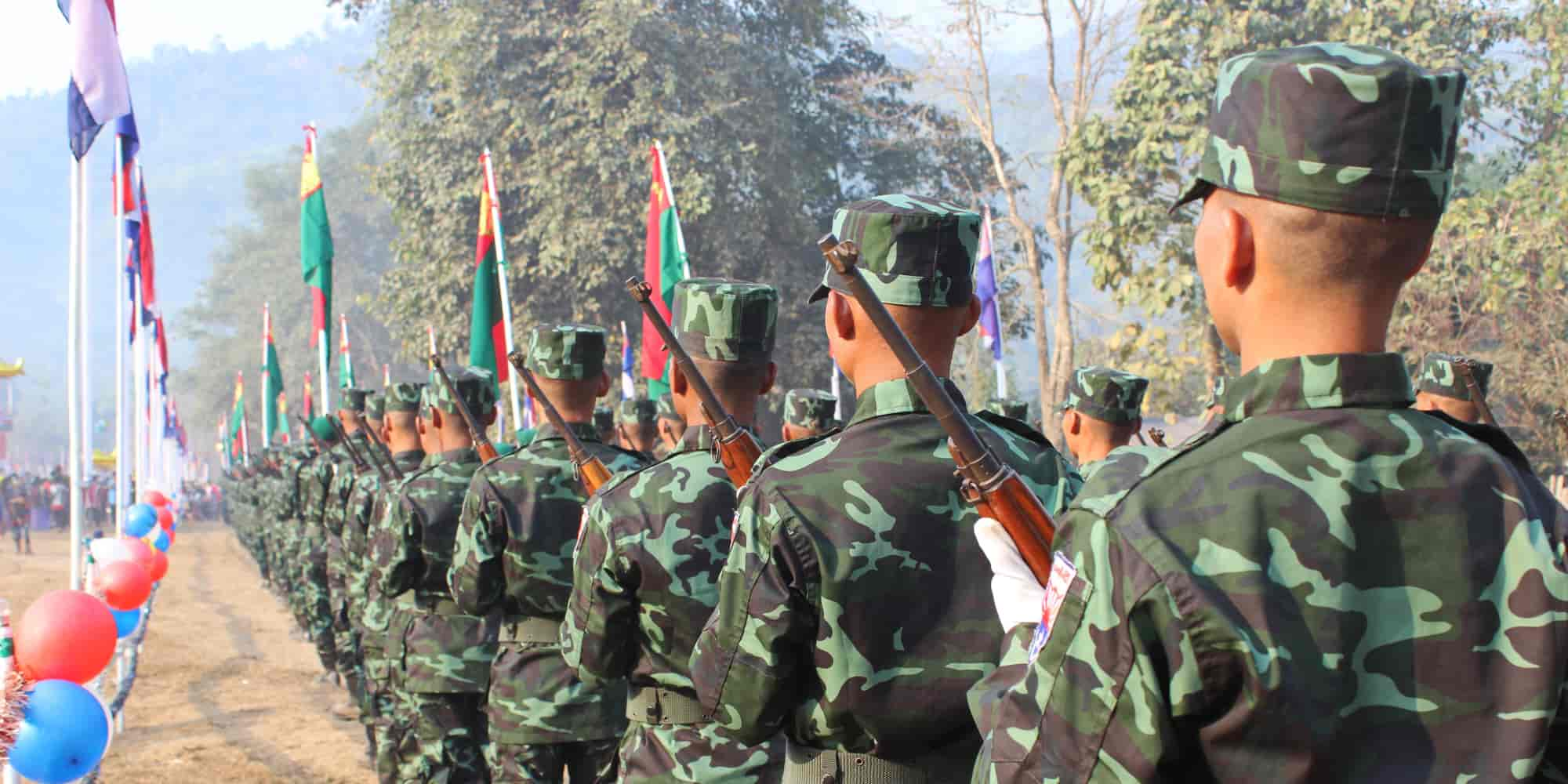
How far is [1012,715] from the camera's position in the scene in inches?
67.2

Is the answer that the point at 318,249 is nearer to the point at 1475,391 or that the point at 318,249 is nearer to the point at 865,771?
the point at 1475,391

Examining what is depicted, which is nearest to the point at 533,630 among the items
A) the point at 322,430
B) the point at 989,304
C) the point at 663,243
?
the point at 663,243

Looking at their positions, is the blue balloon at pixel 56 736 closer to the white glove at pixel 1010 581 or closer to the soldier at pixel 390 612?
the soldier at pixel 390 612

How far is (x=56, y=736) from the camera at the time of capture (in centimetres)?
518

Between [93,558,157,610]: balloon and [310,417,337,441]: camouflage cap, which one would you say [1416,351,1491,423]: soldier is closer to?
[93,558,157,610]: balloon

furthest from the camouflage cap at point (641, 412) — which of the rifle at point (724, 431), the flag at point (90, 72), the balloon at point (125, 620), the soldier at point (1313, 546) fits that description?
the soldier at point (1313, 546)

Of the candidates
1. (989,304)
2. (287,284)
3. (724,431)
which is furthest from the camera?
(287,284)

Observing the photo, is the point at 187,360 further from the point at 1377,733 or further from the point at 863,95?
the point at 1377,733

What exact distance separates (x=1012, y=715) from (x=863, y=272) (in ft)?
4.60

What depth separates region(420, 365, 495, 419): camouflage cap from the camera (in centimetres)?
671

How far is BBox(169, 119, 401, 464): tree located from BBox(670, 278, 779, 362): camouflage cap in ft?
167

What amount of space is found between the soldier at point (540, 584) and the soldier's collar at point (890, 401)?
7.27 feet

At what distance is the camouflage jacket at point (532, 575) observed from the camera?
5.14m

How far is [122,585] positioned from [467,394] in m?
3.04
